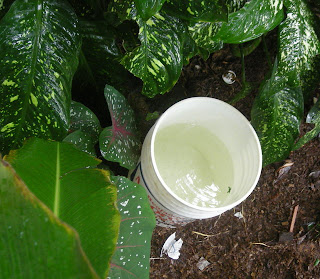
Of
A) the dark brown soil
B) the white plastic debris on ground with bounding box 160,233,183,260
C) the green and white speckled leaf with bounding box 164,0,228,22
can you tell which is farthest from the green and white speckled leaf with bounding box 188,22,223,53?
the white plastic debris on ground with bounding box 160,233,183,260

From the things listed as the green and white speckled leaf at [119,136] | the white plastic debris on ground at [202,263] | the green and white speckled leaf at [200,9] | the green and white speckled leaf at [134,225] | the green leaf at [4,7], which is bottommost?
the white plastic debris on ground at [202,263]

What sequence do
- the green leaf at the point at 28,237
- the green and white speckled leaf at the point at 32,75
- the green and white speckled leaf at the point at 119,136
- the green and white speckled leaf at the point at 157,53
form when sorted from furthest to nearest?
the green and white speckled leaf at the point at 119,136, the green and white speckled leaf at the point at 157,53, the green and white speckled leaf at the point at 32,75, the green leaf at the point at 28,237

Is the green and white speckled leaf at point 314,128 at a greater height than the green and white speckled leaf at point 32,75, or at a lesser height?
lesser

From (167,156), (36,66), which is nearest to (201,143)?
(167,156)

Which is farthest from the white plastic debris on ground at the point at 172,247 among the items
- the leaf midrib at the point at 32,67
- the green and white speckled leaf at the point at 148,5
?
the green and white speckled leaf at the point at 148,5

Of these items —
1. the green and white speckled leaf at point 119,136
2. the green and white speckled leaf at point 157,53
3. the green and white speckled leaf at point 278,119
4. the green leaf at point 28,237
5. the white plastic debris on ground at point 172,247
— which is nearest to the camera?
the green leaf at point 28,237

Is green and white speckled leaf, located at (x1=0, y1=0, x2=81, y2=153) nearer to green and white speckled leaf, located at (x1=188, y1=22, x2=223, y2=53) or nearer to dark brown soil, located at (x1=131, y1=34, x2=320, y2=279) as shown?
green and white speckled leaf, located at (x1=188, y1=22, x2=223, y2=53)

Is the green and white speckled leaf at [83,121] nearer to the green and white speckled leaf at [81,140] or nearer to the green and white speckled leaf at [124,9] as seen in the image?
the green and white speckled leaf at [81,140]

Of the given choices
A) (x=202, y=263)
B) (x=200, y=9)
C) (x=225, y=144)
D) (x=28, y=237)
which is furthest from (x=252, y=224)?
(x=28, y=237)
